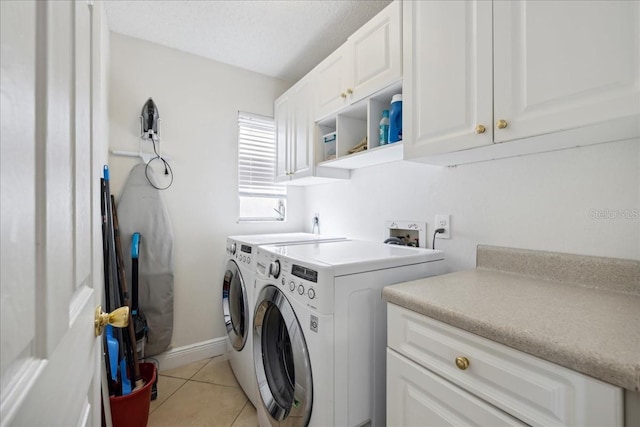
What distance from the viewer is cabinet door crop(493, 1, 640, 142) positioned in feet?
2.50

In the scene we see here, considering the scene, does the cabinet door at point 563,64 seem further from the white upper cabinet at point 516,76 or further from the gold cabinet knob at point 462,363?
the gold cabinet knob at point 462,363

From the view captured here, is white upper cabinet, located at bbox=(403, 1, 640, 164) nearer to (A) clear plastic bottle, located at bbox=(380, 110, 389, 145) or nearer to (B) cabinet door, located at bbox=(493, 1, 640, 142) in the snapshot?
(B) cabinet door, located at bbox=(493, 1, 640, 142)

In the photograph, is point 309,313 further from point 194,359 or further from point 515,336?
point 194,359

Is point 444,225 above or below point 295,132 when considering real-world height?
below

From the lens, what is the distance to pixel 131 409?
59.6 inches

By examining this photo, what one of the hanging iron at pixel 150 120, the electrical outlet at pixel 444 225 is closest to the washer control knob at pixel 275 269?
the electrical outlet at pixel 444 225

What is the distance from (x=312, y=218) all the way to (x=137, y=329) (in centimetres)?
163

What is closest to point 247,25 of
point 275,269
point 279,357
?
point 275,269

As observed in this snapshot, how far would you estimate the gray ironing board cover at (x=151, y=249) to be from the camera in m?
2.05

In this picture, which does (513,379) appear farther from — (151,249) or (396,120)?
(151,249)

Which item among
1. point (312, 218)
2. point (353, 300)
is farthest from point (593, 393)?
point (312, 218)

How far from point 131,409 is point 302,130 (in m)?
2.03

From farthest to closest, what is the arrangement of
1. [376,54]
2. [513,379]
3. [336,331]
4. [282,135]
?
[282,135] → [376,54] → [336,331] → [513,379]

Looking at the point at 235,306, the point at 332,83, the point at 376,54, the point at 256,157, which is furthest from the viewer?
the point at 256,157
